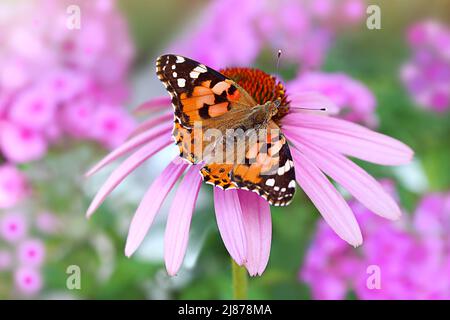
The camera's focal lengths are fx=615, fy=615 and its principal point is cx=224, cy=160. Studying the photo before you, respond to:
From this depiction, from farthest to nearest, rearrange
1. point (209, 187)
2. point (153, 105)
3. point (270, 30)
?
point (270, 30) → point (209, 187) → point (153, 105)

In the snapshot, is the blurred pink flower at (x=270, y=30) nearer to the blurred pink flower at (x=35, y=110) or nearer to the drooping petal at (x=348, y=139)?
the blurred pink flower at (x=35, y=110)

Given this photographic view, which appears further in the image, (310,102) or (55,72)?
(55,72)

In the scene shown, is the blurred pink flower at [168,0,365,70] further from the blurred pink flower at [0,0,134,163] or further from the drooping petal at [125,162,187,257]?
the drooping petal at [125,162,187,257]

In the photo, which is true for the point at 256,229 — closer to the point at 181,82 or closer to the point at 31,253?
the point at 181,82

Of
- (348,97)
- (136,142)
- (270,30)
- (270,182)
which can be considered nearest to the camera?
(270,182)

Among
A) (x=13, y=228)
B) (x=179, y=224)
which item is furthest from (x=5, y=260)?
(x=179, y=224)

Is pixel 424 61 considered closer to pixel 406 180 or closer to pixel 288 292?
pixel 406 180

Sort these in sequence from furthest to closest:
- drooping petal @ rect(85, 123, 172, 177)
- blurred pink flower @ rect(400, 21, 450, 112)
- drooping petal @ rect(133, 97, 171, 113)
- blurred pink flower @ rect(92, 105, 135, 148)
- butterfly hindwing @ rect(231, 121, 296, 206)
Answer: blurred pink flower @ rect(400, 21, 450, 112)
blurred pink flower @ rect(92, 105, 135, 148)
drooping petal @ rect(133, 97, 171, 113)
drooping petal @ rect(85, 123, 172, 177)
butterfly hindwing @ rect(231, 121, 296, 206)

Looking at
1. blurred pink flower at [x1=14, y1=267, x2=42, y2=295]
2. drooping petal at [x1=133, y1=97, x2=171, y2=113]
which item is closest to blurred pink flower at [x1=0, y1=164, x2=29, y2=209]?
blurred pink flower at [x1=14, y1=267, x2=42, y2=295]
